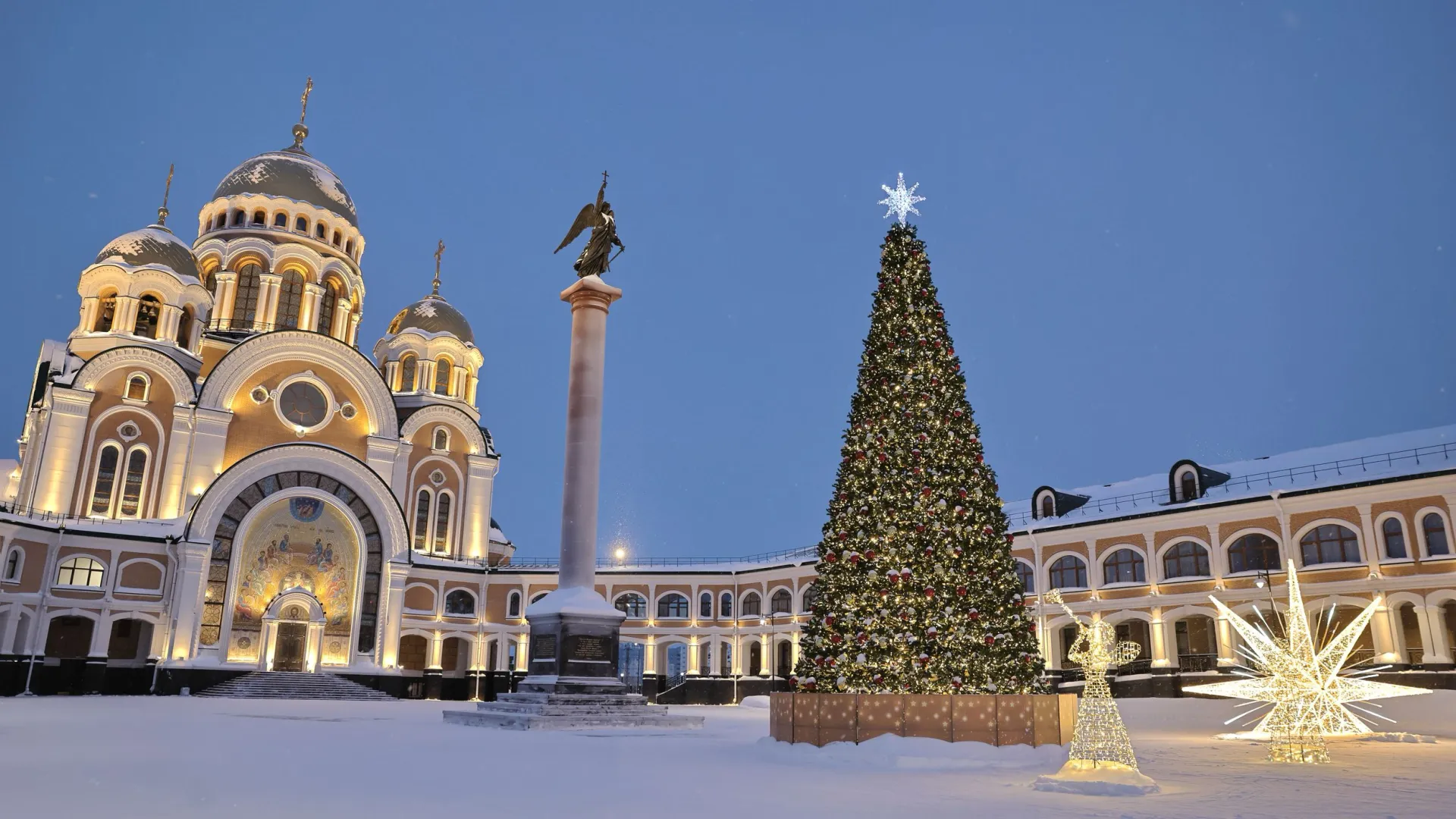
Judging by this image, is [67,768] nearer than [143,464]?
Yes

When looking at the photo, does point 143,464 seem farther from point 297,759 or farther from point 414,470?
point 297,759

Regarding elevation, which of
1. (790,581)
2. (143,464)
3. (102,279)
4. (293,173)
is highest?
(293,173)

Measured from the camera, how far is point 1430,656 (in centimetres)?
2584

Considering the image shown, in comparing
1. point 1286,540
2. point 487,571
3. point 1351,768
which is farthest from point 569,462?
point 487,571

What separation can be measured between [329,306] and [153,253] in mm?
7984

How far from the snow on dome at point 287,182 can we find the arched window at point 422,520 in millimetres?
14624

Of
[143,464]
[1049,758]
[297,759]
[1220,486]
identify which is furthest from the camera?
[143,464]

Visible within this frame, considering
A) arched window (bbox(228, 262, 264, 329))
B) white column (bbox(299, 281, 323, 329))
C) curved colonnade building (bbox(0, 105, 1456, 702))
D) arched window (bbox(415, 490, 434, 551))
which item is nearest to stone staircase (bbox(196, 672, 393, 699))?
curved colonnade building (bbox(0, 105, 1456, 702))

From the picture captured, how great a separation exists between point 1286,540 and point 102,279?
44662 mm

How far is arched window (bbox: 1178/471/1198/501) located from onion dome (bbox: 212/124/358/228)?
129ft

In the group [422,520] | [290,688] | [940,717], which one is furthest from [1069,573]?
[422,520]

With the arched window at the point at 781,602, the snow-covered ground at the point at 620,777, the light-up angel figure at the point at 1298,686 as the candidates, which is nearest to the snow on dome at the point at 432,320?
the arched window at the point at 781,602

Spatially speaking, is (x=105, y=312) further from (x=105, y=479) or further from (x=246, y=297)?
(x=105, y=479)

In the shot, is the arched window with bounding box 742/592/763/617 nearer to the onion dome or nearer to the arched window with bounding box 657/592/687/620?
the arched window with bounding box 657/592/687/620
